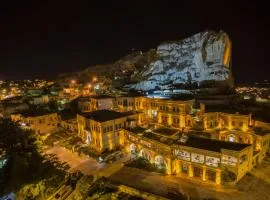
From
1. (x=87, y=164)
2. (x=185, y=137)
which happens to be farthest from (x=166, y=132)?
(x=87, y=164)

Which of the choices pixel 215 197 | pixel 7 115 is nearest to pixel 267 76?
pixel 215 197

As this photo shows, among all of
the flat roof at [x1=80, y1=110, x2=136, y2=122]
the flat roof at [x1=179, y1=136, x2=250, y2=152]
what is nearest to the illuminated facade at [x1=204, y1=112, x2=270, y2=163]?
the flat roof at [x1=179, y1=136, x2=250, y2=152]

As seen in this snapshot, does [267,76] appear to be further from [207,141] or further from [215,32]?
[207,141]

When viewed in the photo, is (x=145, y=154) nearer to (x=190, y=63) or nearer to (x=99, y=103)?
(x=99, y=103)

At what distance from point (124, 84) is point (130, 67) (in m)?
26.5

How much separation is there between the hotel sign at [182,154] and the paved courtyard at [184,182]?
282 centimetres

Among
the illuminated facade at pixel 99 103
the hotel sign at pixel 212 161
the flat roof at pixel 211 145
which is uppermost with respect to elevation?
the illuminated facade at pixel 99 103

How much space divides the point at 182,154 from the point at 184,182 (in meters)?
3.60

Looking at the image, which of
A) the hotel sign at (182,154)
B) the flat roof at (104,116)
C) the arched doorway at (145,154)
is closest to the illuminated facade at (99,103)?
the flat roof at (104,116)

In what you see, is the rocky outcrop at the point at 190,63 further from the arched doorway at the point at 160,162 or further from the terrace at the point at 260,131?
the arched doorway at the point at 160,162

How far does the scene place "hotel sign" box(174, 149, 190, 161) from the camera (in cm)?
3035

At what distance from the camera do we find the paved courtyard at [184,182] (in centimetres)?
2644

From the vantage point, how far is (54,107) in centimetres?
6738

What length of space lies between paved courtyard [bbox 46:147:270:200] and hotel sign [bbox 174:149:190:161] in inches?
111
